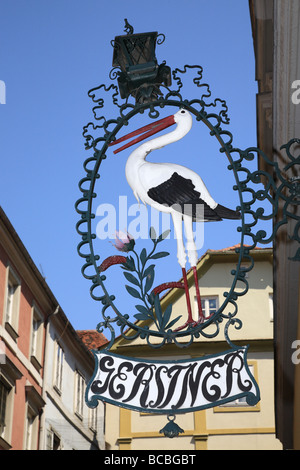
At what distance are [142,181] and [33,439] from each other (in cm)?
1657

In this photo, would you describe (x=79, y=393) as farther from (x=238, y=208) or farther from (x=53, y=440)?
(x=238, y=208)

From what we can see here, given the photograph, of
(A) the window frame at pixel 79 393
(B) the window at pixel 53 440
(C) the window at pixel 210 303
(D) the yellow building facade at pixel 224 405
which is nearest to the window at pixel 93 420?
(A) the window frame at pixel 79 393

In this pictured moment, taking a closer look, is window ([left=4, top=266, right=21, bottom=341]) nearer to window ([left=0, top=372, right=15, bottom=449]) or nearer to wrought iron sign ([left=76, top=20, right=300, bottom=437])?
window ([left=0, top=372, right=15, bottom=449])

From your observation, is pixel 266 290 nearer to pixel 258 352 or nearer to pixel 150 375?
pixel 258 352

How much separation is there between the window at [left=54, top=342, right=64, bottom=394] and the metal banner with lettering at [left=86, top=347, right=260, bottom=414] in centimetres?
1854

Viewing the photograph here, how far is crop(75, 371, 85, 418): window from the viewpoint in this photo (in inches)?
988

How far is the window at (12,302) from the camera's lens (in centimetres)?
1963

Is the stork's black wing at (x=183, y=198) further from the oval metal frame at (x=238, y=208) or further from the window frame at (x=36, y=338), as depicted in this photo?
the window frame at (x=36, y=338)

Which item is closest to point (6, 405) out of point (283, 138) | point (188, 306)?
point (283, 138)

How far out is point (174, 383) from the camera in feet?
15.4

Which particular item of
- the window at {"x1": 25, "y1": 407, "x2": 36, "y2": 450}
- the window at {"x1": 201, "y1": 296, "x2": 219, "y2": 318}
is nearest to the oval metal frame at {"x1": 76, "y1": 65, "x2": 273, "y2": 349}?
the window at {"x1": 25, "y1": 407, "x2": 36, "y2": 450}

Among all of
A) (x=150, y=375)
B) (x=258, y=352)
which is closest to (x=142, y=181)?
(x=150, y=375)

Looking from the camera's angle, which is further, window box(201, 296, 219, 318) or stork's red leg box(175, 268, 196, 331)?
window box(201, 296, 219, 318)

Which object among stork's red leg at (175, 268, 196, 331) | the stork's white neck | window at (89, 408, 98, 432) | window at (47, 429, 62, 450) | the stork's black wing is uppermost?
window at (89, 408, 98, 432)
